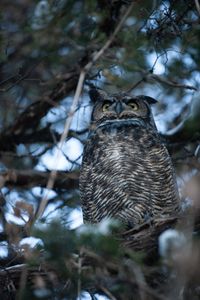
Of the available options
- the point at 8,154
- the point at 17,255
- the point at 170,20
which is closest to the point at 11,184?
the point at 8,154

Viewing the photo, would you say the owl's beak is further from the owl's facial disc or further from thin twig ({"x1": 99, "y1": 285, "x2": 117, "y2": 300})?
thin twig ({"x1": 99, "y1": 285, "x2": 117, "y2": 300})

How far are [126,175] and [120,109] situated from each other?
0.82 metres

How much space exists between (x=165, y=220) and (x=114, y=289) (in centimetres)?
74

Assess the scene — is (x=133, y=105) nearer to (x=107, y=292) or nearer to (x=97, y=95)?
(x=97, y=95)

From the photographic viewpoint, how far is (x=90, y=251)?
3.05 meters

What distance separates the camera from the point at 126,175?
451 centimetres

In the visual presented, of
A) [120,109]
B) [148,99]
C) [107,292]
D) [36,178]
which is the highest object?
[148,99]

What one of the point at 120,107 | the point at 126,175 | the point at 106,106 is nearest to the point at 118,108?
the point at 120,107

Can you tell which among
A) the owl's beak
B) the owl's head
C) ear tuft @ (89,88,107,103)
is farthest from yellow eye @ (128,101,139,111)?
ear tuft @ (89,88,107,103)

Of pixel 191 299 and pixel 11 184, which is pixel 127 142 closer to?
pixel 11 184

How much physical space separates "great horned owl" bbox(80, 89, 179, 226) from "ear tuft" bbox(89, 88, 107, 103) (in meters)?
0.27

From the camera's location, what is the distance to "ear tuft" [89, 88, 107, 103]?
5.18 m

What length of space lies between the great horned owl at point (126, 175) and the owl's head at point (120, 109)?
5 centimetres

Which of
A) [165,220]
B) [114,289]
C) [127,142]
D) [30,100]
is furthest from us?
[30,100]
